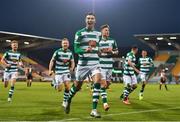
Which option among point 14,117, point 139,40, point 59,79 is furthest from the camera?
point 139,40

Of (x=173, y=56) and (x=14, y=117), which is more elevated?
(x=173, y=56)

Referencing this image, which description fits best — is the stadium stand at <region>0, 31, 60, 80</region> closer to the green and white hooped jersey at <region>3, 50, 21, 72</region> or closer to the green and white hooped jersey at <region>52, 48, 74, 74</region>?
the green and white hooped jersey at <region>3, 50, 21, 72</region>

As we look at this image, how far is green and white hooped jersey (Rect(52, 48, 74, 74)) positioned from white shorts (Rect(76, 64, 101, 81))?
10.4 feet

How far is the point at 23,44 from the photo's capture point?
76.1 meters

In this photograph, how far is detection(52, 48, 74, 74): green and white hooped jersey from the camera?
1408 cm

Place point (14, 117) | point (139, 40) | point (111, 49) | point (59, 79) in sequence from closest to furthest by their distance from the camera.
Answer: point (14, 117) < point (111, 49) < point (59, 79) < point (139, 40)

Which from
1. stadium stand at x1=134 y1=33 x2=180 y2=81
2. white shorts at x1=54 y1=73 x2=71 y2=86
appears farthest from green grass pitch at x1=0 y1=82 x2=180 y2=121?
stadium stand at x1=134 y1=33 x2=180 y2=81

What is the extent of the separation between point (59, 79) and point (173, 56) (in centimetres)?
6145

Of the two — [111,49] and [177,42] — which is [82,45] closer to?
[111,49]

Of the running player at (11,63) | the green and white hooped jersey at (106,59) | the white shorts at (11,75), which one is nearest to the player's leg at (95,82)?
the green and white hooped jersey at (106,59)

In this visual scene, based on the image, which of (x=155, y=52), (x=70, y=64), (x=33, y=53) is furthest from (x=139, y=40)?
(x=70, y=64)

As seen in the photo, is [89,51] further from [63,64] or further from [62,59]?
[63,64]

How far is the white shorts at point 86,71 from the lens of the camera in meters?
10.8

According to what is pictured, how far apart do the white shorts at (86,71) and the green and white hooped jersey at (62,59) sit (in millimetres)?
3155
